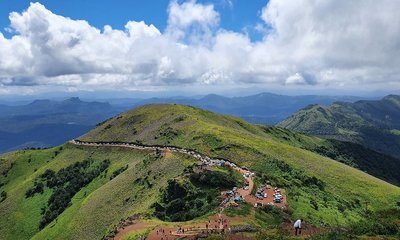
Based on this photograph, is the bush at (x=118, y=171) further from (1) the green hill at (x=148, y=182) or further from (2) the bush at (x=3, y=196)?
(2) the bush at (x=3, y=196)

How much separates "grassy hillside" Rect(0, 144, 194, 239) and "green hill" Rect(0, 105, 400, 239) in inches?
12.7

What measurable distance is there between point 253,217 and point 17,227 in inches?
3431

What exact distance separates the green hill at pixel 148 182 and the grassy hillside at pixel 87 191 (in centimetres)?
32

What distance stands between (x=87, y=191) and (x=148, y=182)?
4156 centimetres

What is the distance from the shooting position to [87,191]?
125 metres

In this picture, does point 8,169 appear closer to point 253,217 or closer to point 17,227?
point 17,227

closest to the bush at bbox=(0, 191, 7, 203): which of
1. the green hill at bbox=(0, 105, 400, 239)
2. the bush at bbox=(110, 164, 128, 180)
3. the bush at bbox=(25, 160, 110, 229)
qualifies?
the green hill at bbox=(0, 105, 400, 239)

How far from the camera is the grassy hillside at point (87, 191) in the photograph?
277 ft

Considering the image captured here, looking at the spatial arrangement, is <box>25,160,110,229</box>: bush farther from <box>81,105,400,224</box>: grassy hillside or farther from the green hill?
<box>81,105,400,224</box>: grassy hillside

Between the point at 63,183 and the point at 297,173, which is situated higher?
the point at 297,173

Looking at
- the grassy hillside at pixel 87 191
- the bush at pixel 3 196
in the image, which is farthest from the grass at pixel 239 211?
the bush at pixel 3 196

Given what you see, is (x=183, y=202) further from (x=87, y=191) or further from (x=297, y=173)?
(x=87, y=191)

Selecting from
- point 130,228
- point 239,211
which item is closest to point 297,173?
point 239,211

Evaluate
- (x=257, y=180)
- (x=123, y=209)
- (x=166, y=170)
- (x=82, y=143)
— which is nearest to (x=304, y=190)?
(x=257, y=180)
